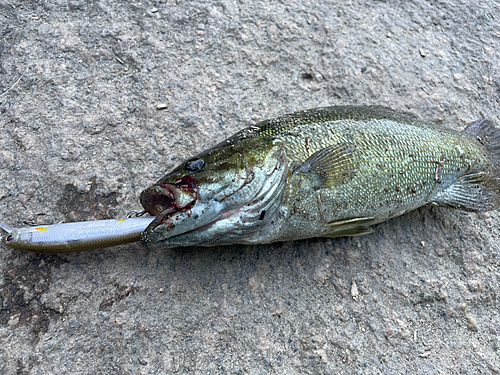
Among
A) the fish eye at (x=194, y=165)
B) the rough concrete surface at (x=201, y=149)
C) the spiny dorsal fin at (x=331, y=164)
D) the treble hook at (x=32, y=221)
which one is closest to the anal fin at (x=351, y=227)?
the rough concrete surface at (x=201, y=149)

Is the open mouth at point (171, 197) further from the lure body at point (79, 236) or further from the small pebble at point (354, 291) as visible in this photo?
the small pebble at point (354, 291)

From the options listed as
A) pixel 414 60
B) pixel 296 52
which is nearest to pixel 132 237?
pixel 296 52

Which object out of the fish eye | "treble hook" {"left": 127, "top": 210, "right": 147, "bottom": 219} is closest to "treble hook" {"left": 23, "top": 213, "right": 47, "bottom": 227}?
"treble hook" {"left": 127, "top": 210, "right": 147, "bottom": 219}

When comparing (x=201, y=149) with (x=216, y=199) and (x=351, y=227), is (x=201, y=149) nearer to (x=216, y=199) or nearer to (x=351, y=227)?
(x=216, y=199)

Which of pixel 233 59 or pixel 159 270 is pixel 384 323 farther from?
pixel 233 59

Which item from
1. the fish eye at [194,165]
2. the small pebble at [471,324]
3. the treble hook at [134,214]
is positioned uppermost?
the fish eye at [194,165]

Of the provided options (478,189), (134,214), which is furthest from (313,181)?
(478,189)

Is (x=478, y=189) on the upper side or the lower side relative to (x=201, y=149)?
upper

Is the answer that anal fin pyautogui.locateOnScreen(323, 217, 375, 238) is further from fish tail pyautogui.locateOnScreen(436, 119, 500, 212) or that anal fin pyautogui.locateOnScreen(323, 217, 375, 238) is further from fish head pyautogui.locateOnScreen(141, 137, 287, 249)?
fish tail pyautogui.locateOnScreen(436, 119, 500, 212)
